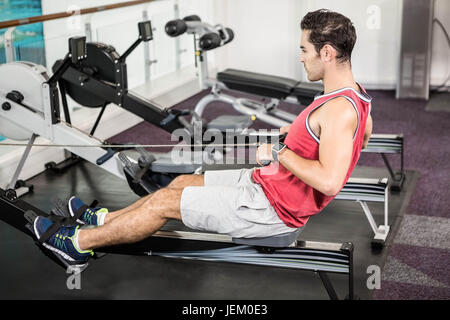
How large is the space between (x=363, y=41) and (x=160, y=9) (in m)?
1.90

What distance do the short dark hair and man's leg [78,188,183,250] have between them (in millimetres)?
716

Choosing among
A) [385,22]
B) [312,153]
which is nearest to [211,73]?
[385,22]

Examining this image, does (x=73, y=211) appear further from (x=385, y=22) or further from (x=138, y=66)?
(x=385, y=22)

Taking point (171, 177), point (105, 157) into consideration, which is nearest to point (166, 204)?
point (171, 177)

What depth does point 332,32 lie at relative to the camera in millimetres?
2025

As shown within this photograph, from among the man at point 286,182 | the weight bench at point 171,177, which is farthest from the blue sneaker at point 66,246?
the weight bench at point 171,177

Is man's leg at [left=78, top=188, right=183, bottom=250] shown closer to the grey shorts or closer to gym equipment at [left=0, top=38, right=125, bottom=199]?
the grey shorts

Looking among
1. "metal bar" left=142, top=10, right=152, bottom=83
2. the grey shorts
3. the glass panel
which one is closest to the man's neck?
the grey shorts

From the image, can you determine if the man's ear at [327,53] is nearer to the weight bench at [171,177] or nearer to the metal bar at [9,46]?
the weight bench at [171,177]

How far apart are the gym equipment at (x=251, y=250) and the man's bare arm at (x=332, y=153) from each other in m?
0.30

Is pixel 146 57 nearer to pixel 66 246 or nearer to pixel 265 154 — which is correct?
pixel 66 246

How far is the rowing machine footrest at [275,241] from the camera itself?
2.23m

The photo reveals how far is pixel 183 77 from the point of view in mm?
5984

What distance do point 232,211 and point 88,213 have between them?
2.24ft
